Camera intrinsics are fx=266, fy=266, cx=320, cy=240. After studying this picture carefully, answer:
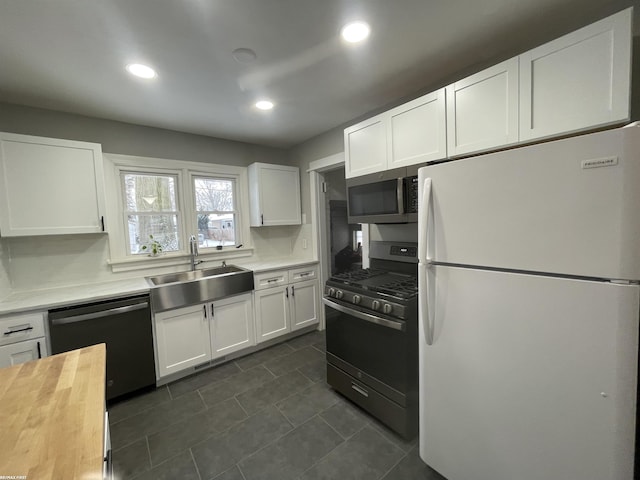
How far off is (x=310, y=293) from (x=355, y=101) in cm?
216

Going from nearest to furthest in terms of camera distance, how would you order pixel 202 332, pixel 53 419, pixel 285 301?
1. pixel 53 419
2. pixel 202 332
3. pixel 285 301

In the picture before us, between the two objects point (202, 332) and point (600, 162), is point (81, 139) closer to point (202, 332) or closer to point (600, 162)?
point (202, 332)

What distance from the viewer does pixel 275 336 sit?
2.98 meters

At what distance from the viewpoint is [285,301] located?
10.1 ft

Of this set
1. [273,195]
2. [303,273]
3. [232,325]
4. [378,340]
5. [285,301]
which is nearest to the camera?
[378,340]

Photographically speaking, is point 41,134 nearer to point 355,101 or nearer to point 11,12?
point 11,12

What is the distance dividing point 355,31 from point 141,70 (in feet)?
4.66

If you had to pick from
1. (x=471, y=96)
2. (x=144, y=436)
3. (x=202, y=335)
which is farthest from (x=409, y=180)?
(x=144, y=436)

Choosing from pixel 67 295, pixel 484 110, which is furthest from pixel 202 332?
pixel 484 110

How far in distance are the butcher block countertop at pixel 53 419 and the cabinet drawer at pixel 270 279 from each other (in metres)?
1.72

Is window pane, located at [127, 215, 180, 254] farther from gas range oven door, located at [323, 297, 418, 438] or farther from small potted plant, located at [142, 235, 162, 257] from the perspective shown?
gas range oven door, located at [323, 297, 418, 438]

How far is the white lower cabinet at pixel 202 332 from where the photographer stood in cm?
230

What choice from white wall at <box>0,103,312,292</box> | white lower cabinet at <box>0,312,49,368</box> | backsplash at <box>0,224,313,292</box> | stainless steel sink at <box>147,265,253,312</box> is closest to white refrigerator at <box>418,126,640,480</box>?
stainless steel sink at <box>147,265,253,312</box>

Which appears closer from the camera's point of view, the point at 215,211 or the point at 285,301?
the point at 285,301
